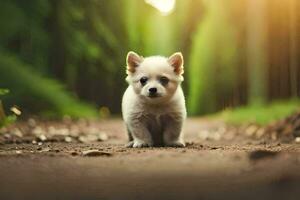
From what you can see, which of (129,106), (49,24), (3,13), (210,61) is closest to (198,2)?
(210,61)

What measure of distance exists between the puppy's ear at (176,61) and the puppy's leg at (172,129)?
29cm

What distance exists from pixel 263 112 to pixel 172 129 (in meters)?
3.26

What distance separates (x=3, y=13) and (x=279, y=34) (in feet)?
11.2

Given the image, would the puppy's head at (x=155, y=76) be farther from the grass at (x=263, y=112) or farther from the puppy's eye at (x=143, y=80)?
the grass at (x=263, y=112)

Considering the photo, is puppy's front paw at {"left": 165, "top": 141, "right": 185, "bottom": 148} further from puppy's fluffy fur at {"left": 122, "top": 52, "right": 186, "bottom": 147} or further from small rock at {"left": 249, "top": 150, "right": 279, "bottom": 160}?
small rock at {"left": 249, "top": 150, "right": 279, "bottom": 160}

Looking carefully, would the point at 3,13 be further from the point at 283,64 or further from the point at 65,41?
the point at 283,64

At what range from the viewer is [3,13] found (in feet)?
25.8

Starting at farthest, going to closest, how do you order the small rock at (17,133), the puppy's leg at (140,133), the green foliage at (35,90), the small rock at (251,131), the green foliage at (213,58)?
the green foliage at (213,58) → the green foliage at (35,90) → the small rock at (251,131) → the small rock at (17,133) → the puppy's leg at (140,133)

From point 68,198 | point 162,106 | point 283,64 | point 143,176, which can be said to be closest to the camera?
point 68,198

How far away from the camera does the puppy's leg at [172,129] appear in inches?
155

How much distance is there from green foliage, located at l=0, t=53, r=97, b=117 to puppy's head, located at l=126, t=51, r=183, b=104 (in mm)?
3741

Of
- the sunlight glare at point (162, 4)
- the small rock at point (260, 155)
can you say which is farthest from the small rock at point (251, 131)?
the small rock at point (260, 155)

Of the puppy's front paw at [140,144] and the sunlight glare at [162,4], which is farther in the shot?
the sunlight glare at [162,4]

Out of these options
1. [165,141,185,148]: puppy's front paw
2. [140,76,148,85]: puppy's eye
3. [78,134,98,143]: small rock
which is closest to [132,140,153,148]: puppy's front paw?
[165,141,185,148]: puppy's front paw
